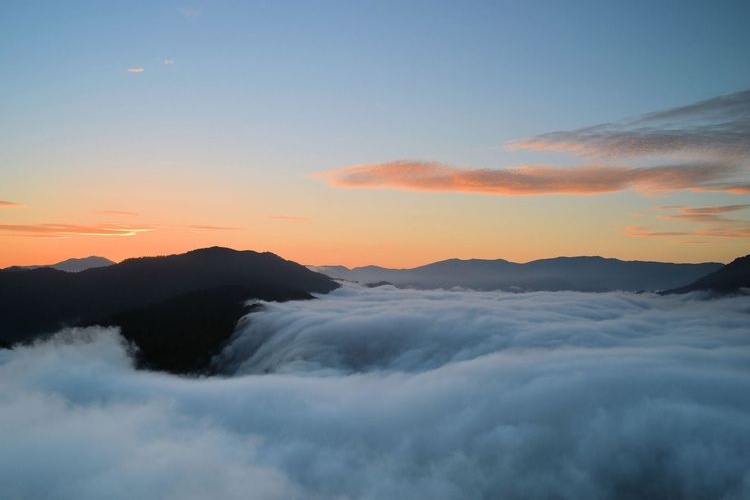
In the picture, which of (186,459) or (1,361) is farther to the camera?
(1,361)

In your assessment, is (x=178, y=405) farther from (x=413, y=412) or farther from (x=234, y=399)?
(x=413, y=412)

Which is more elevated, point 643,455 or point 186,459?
point 643,455

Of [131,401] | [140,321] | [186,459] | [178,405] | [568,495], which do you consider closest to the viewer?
[568,495]

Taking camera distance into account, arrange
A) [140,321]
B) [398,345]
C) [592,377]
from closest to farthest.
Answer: [592,377], [398,345], [140,321]

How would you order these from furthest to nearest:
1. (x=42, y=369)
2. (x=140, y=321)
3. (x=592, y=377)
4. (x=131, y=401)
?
(x=140, y=321)
(x=42, y=369)
(x=131, y=401)
(x=592, y=377)

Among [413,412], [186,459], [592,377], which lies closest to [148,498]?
[186,459]

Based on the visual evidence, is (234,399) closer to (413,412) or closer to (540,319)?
(413,412)

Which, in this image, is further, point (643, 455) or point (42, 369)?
point (42, 369)

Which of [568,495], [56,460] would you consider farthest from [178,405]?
[568,495]

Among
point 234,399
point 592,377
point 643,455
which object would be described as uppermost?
point 592,377
